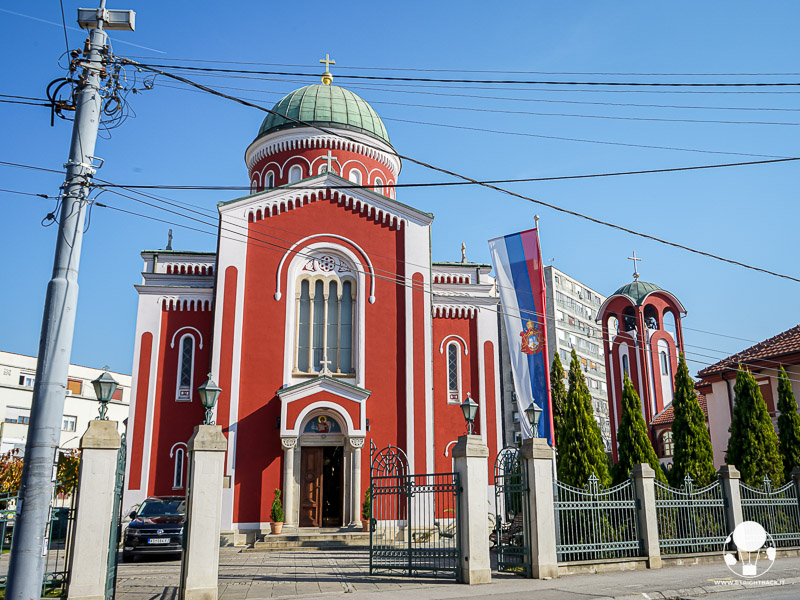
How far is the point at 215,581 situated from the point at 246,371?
479 inches

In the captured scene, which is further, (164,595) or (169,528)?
(169,528)

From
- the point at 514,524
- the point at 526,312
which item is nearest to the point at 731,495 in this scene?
the point at 514,524

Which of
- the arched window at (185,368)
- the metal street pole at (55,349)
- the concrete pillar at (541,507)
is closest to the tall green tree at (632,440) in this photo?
the concrete pillar at (541,507)

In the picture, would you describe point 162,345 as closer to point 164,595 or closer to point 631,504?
point 164,595

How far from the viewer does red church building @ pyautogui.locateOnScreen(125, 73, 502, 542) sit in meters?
21.8

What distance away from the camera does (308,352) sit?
23438 millimetres

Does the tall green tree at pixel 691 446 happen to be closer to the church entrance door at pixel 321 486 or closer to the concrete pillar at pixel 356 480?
the concrete pillar at pixel 356 480

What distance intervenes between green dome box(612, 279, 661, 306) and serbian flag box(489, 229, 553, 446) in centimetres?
2088

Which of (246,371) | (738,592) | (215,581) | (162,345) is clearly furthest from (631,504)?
(162,345)

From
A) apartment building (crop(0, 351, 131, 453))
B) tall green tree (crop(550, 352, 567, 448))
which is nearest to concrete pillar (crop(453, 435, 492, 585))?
tall green tree (crop(550, 352, 567, 448))

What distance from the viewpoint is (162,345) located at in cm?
2459

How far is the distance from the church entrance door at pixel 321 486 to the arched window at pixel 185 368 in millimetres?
5118

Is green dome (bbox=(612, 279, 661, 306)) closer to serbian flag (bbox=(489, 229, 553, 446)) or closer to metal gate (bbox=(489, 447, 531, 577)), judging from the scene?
serbian flag (bbox=(489, 229, 553, 446))

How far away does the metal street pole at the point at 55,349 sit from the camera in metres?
8.32
